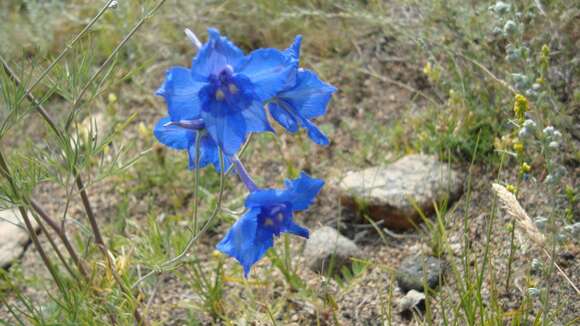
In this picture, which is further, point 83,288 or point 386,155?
point 386,155

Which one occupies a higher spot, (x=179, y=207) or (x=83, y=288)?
(x=83, y=288)

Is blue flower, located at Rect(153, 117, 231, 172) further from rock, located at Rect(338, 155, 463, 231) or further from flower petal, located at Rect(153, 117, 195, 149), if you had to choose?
rock, located at Rect(338, 155, 463, 231)

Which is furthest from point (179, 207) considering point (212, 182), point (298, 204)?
point (298, 204)

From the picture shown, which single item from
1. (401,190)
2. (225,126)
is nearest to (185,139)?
(225,126)

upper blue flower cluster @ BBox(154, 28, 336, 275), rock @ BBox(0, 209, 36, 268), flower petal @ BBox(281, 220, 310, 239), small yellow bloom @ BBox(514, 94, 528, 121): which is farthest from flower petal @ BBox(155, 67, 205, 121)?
rock @ BBox(0, 209, 36, 268)

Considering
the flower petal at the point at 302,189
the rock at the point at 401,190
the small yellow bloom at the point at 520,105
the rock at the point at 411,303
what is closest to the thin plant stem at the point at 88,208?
the flower petal at the point at 302,189

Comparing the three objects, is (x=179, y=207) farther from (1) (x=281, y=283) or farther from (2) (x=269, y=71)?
(2) (x=269, y=71)
